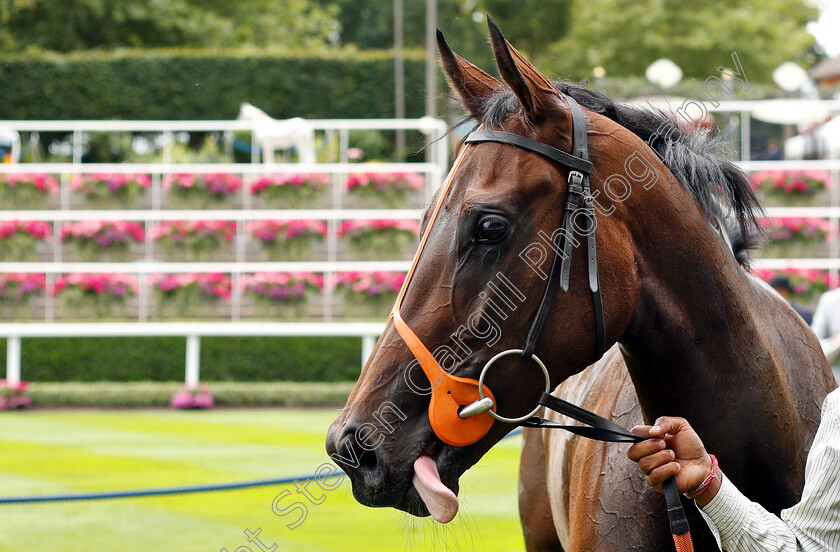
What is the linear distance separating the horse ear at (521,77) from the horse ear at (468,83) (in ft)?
0.63

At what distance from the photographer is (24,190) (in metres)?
12.7

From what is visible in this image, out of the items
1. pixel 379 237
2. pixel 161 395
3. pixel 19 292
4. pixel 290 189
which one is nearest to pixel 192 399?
pixel 161 395

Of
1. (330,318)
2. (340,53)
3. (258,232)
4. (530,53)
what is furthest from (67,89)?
(530,53)

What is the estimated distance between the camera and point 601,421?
1783 mm

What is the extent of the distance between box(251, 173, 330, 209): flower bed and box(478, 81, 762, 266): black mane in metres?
10.8

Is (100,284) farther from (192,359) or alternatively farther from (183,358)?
(192,359)

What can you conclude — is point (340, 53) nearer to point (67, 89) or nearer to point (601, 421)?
point (67, 89)

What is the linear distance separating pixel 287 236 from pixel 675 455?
35.9 ft

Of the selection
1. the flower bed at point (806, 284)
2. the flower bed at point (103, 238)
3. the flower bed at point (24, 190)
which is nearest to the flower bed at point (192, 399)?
the flower bed at point (103, 238)

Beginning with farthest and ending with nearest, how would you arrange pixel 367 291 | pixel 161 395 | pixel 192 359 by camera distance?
pixel 367 291 < pixel 192 359 < pixel 161 395

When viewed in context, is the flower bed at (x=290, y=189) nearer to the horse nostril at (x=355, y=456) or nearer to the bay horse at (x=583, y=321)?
the bay horse at (x=583, y=321)

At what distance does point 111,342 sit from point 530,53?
55.2 ft

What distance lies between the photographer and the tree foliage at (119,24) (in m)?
20.8

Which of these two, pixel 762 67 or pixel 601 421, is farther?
pixel 762 67
